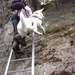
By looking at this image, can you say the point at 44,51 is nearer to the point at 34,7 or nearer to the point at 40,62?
the point at 40,62

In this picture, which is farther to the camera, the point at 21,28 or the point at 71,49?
the point at 71,49

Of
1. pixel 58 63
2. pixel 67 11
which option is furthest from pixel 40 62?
pixel 67 11

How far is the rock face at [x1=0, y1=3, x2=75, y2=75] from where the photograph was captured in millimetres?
3361

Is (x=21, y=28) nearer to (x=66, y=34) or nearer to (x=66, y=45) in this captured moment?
(x=66, y=45)

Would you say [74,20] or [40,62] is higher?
[74,20]

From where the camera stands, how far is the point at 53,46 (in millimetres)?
3977

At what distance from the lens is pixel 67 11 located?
5.64m

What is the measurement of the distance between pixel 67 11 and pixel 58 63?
2.57m

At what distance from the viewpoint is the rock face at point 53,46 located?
132 inches

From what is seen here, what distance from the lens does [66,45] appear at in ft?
12.7

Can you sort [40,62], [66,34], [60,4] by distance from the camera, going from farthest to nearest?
[60,4], [66,34], [40,62]

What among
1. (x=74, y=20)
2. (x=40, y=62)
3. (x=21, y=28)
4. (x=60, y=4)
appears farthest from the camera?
(x=60, y=4)

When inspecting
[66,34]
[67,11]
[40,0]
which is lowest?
[66,34]

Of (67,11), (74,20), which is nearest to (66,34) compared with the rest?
(74,20)
